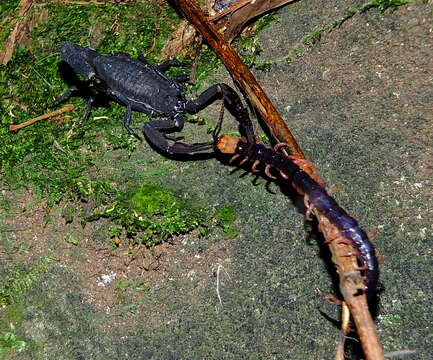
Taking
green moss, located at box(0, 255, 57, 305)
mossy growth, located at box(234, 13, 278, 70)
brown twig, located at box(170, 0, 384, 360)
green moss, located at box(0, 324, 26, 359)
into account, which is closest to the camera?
brown twig, located at box(170, 0, 384, 360)

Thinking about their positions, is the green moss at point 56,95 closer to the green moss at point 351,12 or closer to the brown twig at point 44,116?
the brown twig at point 44,116

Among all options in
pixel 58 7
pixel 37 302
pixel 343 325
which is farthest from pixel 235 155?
pixel 58 7

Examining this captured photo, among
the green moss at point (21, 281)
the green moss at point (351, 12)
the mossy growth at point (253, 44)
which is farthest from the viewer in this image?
the mossy growth at point (253, 44)

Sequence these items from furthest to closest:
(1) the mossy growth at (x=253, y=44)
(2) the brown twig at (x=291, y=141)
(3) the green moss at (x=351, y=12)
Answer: (1) the mossy growth at (x=253, y=44) → (3) the green moss at (x=351, y=12) → (2) the brown twig at (x=291, y=141)

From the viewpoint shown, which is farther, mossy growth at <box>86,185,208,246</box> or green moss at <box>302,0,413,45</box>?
green moss at <box>302,0,413,45</box>

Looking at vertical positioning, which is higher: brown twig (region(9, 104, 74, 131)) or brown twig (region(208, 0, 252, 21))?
brown twig (region(9, 104, 74, 131))

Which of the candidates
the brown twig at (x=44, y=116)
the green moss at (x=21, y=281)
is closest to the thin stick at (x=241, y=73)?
the brown twig at (x=44, y=116)

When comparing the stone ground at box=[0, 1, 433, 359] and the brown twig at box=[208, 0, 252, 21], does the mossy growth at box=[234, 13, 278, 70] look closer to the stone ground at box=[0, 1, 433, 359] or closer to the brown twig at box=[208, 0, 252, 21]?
the brown twig at box=[208, 0, 252, 21]

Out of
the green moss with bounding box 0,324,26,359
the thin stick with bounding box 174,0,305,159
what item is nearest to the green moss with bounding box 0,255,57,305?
the green moss with bounding box 0,324,26,359
